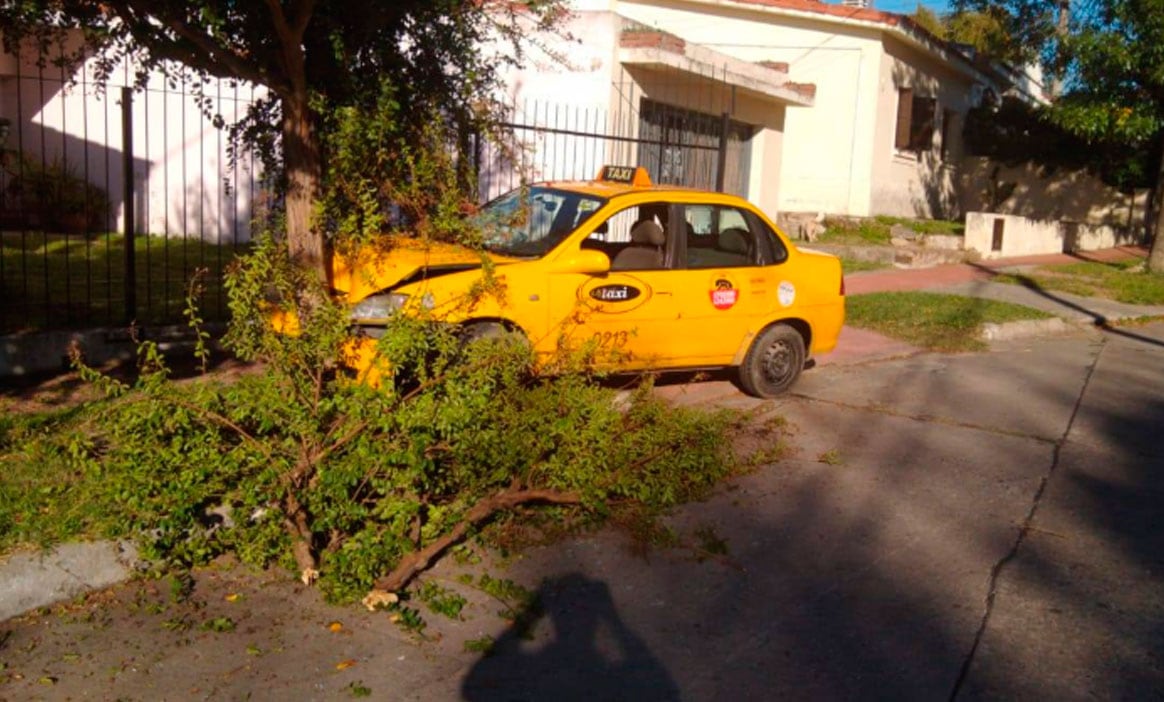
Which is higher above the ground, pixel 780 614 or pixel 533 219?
pixel 533 219

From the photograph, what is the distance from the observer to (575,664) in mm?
4793

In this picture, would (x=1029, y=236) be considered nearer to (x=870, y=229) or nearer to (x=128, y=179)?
(x=870, y=229)

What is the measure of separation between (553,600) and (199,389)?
6.54ft

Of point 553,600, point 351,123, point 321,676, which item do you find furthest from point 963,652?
point 351,123

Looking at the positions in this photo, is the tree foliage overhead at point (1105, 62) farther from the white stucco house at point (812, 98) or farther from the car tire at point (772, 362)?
the car tire at point (772, 362)

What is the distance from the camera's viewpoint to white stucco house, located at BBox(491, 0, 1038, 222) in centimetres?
1814

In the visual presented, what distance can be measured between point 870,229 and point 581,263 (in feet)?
47.8

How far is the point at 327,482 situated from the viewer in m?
5.44

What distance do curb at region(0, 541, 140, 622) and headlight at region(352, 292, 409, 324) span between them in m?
2.28

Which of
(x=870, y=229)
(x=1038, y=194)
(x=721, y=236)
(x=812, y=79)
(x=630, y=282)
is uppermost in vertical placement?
(x=812, y=79)

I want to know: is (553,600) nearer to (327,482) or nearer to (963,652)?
(327,482)

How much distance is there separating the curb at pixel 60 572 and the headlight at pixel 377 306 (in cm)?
228

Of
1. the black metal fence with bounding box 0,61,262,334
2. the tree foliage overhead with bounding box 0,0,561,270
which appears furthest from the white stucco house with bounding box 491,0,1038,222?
the tree foliage overhead with bounding box 0,0,561,270

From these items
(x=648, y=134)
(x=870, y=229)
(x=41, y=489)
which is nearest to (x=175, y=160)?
(x=648, y=134)
